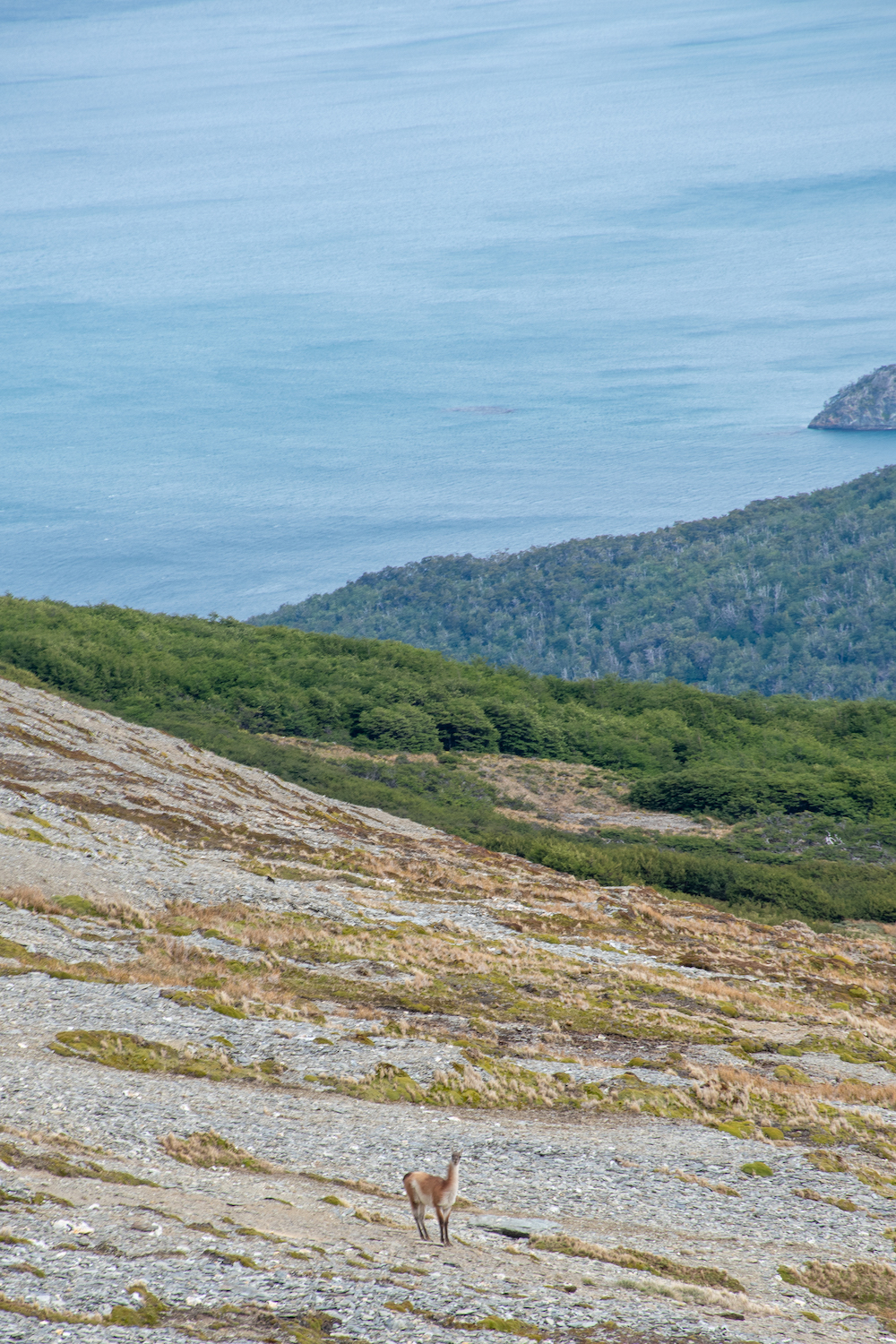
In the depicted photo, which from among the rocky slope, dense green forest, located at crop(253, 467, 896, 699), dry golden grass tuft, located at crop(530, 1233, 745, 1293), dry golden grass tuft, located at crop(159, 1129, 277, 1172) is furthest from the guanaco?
dense green forest, located at crop(253, 467, 896, 699)

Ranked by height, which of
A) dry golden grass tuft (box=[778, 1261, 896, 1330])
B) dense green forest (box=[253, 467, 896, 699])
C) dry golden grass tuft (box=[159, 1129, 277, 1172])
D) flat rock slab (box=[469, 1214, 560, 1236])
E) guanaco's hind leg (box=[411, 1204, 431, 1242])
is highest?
dense green forest (box=[253, 467, 896, 699])

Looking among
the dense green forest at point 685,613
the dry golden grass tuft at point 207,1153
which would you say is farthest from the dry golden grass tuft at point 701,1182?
the dense green forest at point 685,613

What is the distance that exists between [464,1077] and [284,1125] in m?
4.14

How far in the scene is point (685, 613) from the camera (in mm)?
187125

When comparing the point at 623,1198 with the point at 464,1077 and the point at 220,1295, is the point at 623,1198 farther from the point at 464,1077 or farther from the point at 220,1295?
the point at 220,1295

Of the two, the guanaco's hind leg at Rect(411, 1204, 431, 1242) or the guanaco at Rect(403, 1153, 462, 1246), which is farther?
the guanaco's hind leg at Rect(411, 1204, 431, 1242)

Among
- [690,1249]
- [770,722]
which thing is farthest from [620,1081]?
[770,722]

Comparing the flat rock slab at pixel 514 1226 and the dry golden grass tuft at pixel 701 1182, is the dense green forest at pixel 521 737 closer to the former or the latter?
the dry golden grass tuft at pixel 701 1182

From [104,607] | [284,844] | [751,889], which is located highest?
[104,607]

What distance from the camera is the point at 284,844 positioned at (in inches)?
1542

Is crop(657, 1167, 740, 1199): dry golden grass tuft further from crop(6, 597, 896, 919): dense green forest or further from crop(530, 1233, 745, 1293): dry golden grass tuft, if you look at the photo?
crop(6, 597, 896, 919): dense green forest

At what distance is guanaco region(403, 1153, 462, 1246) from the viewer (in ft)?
40.6

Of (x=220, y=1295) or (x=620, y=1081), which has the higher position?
(x=220, y=1295)

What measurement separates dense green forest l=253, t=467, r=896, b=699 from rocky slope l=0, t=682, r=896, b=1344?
468 ft
